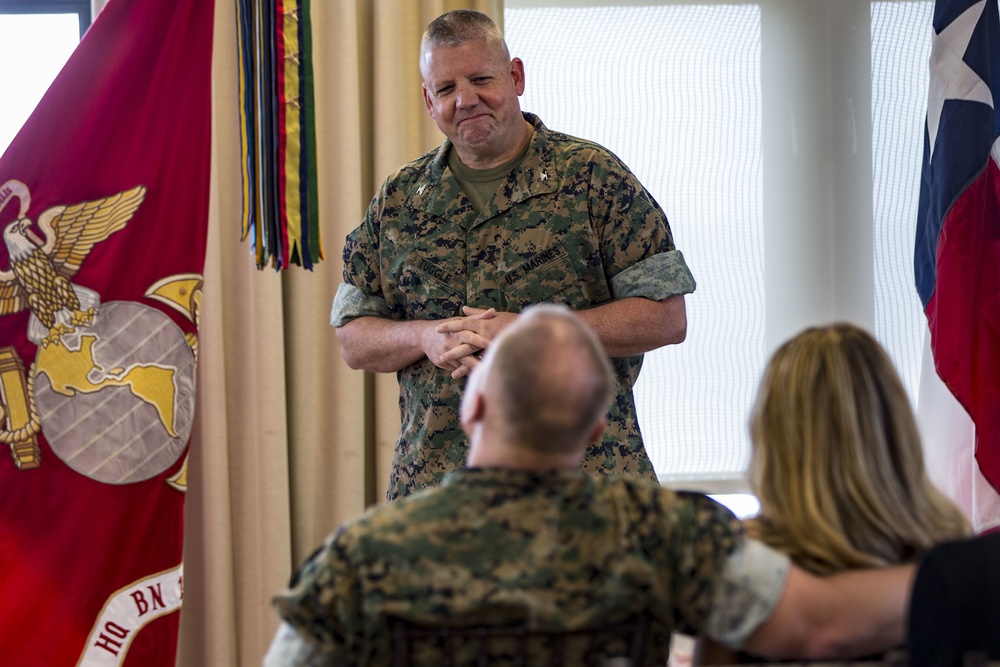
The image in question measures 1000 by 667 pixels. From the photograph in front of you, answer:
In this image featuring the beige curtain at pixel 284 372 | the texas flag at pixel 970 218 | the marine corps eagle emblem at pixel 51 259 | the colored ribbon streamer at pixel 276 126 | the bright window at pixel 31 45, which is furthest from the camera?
the bright window at pixel 31 45

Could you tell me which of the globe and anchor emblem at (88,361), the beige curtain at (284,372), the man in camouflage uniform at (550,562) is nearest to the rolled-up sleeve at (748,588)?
the man in camouflage uniform at (550,562)

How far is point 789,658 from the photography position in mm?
1367

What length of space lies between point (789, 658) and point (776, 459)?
0.23m

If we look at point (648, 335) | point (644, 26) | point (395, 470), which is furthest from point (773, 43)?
point (395, 470)

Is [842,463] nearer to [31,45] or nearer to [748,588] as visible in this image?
[748,588]

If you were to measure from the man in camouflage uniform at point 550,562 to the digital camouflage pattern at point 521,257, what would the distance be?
1084 mm

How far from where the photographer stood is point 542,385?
1.36m

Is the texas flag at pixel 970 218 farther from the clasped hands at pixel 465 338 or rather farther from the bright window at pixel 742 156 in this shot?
the clasped hands at pixel 465 338

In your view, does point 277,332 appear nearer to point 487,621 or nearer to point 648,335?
point 648,335

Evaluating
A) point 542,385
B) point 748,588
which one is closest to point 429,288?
point 542,385

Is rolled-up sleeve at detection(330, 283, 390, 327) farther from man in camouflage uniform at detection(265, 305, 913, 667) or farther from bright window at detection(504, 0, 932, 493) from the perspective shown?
man in camouflage uniform at detection(265, 305, 913, 667)

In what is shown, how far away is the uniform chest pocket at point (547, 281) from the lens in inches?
97.6

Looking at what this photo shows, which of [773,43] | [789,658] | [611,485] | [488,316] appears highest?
[773,43]

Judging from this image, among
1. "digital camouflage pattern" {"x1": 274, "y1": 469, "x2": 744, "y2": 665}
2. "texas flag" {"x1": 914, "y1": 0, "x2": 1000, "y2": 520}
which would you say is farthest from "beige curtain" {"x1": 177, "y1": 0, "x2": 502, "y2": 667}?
"digital camouflage pattern" {"x1": 274, "y1": 469, "x2": 744, "y2": 665}
